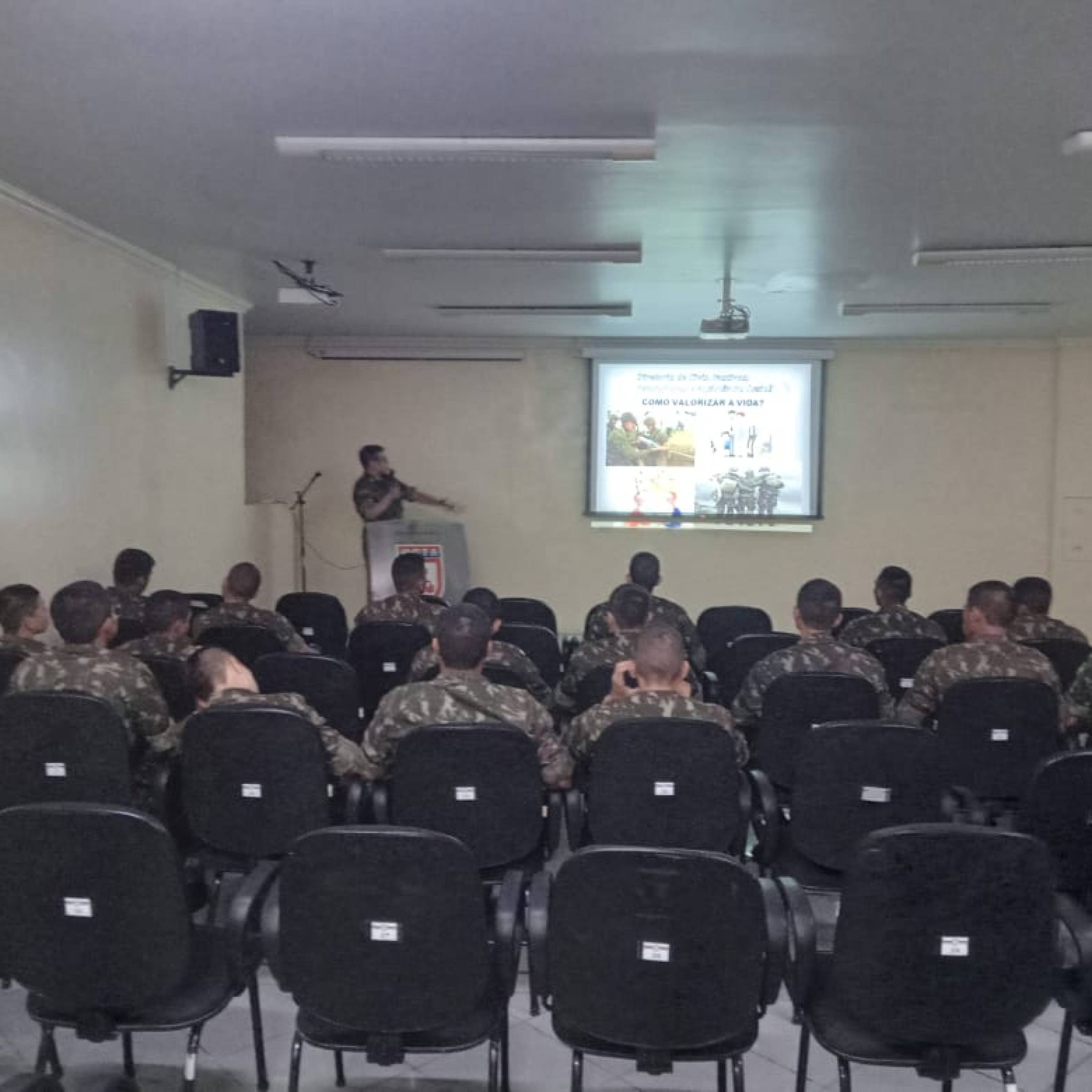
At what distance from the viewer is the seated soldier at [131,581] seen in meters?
5.38

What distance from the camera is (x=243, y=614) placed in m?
5.28

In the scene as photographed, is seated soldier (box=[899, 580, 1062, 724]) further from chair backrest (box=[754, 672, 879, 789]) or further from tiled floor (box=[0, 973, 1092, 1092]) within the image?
tiled floor (box=[0, 973, 1092, 1092])

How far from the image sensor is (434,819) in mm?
3068

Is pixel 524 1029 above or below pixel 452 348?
below

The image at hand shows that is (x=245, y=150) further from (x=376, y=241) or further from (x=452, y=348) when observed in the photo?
(x=452, y=348)

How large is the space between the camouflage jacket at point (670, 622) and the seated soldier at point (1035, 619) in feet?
5.32

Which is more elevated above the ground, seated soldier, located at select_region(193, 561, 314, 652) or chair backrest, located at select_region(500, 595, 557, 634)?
seated soldier, located at select_region(193, 561, 314, 652)

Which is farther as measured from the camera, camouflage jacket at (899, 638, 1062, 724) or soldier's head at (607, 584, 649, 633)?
soldier's head at (607, 584, 649, 633)

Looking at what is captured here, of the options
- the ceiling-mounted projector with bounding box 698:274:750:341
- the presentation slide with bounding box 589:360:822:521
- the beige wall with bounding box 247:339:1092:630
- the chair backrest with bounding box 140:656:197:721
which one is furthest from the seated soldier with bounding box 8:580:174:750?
the presentation slide with bounding box 589:360:822:521

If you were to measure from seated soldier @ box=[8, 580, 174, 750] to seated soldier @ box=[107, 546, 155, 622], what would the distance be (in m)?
1.67

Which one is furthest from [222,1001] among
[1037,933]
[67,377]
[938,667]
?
[67,377]

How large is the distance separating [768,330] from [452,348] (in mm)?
3041

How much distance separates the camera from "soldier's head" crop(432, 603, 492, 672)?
3348 mm

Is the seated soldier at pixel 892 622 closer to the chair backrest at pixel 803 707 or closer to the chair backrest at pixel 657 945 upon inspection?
the chair backrest at pixel 803 707
